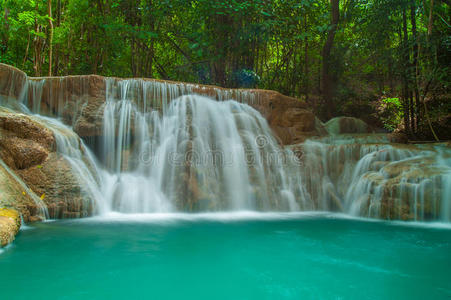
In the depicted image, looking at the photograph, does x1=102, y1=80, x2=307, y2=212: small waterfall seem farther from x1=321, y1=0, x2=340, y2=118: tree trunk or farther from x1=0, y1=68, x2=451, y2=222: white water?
x1=321, y1=0, x2=340, y2=118: tree trunk

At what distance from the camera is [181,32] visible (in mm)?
13375

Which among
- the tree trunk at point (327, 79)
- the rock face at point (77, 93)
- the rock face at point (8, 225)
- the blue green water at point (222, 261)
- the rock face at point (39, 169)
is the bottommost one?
the blue green water at point (222, 261)

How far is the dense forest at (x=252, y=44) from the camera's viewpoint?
1045 centimetres

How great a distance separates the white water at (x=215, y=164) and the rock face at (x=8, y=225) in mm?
1613

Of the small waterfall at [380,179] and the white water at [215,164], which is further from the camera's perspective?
the white water at [215,164]

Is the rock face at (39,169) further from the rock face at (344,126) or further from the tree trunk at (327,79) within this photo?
the tree trunk at (327,79)

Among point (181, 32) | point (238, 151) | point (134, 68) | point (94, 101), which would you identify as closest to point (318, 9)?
point (181, 32)

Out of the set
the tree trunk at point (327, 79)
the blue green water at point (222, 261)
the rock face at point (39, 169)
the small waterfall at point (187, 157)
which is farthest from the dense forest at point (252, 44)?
the blue green water at point (222, 261)

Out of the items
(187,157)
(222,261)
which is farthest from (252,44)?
(222,261)

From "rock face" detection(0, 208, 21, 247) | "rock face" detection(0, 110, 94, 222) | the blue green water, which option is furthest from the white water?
"rock face" detection(0, 208, 21, 247)

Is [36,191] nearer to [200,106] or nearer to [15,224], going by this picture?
[15,224]

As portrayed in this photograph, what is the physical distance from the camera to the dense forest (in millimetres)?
10445

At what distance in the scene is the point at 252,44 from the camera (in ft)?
40.6

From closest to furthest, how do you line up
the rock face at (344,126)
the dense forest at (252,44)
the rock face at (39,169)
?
the rock face at (39,169) → the dense forest at (252,44) → the rock face at (344,126)
